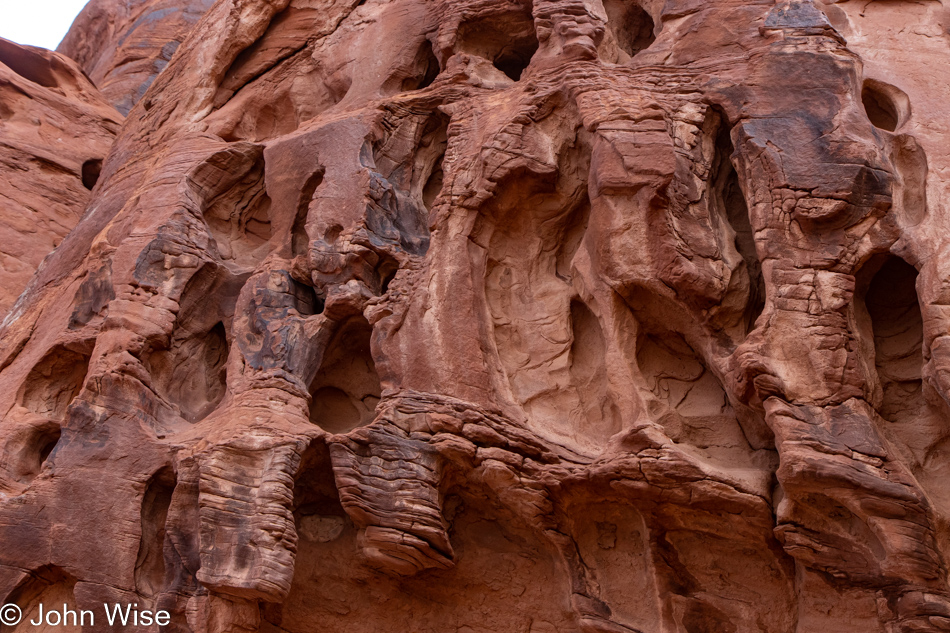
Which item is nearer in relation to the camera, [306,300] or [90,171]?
[306,300]

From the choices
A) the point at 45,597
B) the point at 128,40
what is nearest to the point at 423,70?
the point at 45,597

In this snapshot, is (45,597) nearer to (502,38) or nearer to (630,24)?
(502,38)

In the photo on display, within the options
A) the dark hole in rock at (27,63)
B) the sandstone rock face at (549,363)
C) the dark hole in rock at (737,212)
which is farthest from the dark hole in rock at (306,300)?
the dark hole in rock at (27,63)

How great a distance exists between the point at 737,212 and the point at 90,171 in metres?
8.06

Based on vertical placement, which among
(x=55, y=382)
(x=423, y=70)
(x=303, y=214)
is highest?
(x=423, y=70)

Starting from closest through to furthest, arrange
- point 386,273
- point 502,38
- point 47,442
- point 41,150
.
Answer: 1. point 386,273
2. point 47,442
3. point 502,38
4. point 41,150

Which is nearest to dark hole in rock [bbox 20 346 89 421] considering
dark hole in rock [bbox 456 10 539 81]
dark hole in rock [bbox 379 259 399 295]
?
dark hole in rock [bbox 379 259 399 295]

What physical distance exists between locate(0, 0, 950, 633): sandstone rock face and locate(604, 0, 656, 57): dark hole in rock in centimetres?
9

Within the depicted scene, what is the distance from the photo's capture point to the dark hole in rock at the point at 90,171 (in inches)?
428

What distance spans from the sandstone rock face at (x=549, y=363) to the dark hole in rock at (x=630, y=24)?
0.31ft

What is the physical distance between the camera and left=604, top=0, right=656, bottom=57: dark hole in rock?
7.18 m

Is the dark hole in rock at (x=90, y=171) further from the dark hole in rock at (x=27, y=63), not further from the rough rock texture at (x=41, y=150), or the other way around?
the dark hole in rock at (x=27, y=63)

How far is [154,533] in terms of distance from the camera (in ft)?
19.2

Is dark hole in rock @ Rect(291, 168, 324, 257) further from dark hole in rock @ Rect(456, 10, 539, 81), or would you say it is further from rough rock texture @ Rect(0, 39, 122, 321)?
rough rock texture @ Rect(0, 39, 122, 321)
